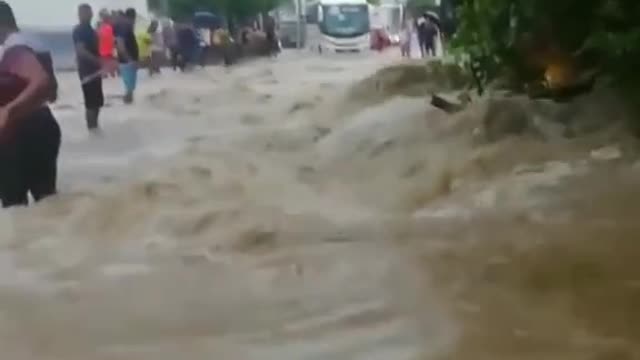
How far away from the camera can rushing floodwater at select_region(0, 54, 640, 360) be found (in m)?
2.28

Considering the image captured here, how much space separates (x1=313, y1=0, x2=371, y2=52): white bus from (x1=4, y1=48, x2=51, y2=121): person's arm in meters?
1.74

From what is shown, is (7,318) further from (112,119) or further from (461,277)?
(112,119)

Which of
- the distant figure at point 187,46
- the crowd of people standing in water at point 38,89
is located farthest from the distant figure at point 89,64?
the distant figure at point 187,46

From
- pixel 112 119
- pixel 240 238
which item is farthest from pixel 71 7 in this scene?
pixel 240 238

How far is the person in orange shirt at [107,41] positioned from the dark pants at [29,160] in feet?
1.81

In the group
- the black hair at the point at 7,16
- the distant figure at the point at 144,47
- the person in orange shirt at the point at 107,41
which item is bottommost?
the distant figure at the point at 144,47

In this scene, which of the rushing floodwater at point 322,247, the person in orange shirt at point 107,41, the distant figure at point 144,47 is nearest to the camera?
the rushing floodwater at point 322,247

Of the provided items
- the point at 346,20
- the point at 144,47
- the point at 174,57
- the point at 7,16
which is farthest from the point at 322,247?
the point at 346,20

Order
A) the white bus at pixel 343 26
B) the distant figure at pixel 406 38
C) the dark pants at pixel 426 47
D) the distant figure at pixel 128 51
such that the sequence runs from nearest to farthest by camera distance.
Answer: the distant figure at pixel 128 51, the white bus at pixel 343 26, the distant figure at pixel 406 38, the dark pants at pixel 426 47

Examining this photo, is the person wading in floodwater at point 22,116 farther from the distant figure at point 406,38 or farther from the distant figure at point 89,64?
the distant figure at point 406,38

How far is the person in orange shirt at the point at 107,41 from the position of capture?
3889 millimetres

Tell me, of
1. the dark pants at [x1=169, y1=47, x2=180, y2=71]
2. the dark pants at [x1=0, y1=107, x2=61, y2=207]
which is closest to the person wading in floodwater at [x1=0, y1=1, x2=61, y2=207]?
the dark pants at [x1=0, y1=107, x2=61, y2=207]

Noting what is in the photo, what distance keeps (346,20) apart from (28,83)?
2306mm

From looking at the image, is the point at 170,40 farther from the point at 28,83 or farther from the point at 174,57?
the point at 28,83
